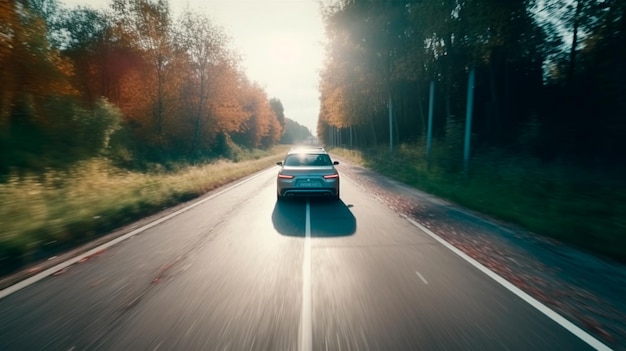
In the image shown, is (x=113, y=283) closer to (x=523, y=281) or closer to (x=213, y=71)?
(x=523, y=281)

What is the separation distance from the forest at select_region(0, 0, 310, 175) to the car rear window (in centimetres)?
988

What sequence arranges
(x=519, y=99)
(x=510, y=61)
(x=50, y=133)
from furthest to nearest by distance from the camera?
(x=519, y=99)
(x=510, y=61)
(x=50, y=133)

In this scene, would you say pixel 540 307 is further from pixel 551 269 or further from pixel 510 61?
pixel 510 61

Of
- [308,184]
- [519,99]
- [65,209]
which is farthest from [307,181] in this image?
[519,99]

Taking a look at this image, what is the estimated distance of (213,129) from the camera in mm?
29781

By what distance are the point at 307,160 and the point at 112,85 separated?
2625 centimetres

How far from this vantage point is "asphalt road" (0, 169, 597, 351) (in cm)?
286

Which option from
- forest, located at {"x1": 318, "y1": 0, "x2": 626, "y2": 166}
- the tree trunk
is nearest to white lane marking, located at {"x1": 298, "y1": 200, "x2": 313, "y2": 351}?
forest, located at {"x1": 318, "y1": 0, "x2": 626, "y2": 166}

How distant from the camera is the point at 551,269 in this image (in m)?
4.75

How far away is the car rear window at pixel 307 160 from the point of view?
10.4 meters

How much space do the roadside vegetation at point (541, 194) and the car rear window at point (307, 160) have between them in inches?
192

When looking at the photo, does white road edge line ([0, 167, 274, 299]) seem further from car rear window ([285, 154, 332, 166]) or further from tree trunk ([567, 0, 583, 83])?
tree trunk ([567, 0, 583, 83])

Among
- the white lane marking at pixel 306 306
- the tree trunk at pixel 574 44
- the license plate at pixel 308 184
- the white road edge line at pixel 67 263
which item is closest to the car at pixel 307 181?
the license plate at pixel 308 184

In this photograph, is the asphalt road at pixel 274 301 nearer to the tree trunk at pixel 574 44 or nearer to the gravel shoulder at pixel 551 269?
the gravel shoulder at pixel 551 269
